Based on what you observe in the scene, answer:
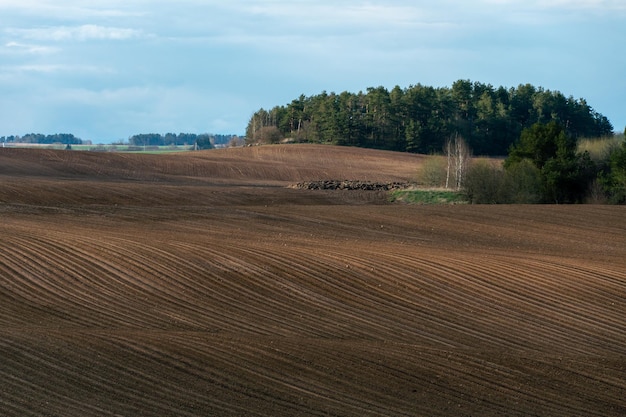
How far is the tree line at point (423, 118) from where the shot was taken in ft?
374

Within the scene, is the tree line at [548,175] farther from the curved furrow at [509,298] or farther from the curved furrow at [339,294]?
the curved furrow at [339,294]

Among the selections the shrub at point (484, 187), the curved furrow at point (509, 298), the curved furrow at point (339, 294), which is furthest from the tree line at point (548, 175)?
the curved furrow at point (339, 294)

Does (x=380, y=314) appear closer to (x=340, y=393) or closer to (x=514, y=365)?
(x=514, y=365)

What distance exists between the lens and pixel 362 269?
81.9ft

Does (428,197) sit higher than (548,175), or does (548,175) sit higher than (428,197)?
(548,175)

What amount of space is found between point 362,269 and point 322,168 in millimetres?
56755

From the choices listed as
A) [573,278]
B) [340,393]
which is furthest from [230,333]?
[573,278]

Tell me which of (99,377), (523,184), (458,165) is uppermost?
(458,165)

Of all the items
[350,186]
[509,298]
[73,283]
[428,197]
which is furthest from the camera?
[350,186]

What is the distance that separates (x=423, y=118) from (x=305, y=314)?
97311mm

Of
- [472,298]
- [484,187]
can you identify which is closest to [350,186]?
[484,187]

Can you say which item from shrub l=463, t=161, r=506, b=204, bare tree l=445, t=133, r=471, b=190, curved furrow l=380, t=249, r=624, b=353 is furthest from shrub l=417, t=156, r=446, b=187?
curved furrow l=380, t=249, r=624, b=353

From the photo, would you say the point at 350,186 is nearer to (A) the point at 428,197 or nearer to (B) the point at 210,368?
(A) the point at 428,197

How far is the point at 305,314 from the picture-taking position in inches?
827
